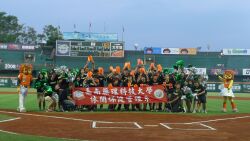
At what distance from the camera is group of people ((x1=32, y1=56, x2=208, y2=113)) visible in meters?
17.4

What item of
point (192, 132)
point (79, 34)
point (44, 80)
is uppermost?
point (79, 34)

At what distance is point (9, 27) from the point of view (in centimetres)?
10375

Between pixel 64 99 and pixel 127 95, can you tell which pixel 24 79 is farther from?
pixel 127 95

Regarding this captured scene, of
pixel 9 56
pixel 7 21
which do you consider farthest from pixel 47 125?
pixel 7 21

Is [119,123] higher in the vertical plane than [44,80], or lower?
lower

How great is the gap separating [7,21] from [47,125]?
9500cm

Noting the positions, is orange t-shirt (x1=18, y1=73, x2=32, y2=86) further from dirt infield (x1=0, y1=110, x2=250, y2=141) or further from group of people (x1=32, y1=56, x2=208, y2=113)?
dirt infield (x1=0, y1=110, x2=250, y2=141)

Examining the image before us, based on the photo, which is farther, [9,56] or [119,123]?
[9,56]

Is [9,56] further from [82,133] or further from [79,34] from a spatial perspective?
[82,133]

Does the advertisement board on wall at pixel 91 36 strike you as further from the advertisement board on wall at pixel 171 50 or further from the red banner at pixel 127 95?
the red banner at pixel 127 95

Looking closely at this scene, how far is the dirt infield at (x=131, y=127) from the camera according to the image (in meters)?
10.5

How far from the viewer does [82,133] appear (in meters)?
10.8

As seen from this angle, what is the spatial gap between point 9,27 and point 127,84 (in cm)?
9020

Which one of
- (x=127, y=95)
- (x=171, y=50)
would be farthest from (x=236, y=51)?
(x=127, y=95)
